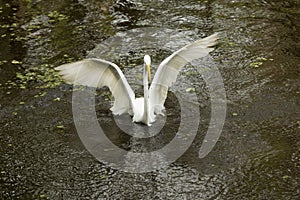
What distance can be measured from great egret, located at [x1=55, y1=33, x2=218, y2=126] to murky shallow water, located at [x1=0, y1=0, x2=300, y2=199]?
244 millimetres

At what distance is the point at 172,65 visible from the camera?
19.5ft

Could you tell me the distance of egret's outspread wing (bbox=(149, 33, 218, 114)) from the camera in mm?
5816

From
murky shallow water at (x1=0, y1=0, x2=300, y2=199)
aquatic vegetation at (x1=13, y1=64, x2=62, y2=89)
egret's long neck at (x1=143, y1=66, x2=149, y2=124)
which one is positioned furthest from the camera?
aquatic vegetation at (x1=13, y1=64, x2=62, y2=89)

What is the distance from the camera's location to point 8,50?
801 centimetres

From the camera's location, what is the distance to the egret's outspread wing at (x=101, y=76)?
19.3 ft

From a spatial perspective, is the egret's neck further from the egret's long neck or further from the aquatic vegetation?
the aquatic vegetation

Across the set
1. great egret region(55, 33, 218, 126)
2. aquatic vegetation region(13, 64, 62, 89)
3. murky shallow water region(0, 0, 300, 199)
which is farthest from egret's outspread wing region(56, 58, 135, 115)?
aquatic vegetation region(13, 64, 62, 89)

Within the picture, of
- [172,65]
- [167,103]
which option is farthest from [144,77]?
[167,103]

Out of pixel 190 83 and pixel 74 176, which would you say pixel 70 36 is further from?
pixel 74 176

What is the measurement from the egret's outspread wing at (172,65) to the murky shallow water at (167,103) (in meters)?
0.28

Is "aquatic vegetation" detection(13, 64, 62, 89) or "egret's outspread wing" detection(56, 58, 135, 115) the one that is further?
"aquatic vegetation" detection(13, 64, 62, 89)

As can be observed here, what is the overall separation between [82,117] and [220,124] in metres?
1.49

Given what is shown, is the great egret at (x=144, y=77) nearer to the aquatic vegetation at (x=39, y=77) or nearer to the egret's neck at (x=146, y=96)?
the egret's neck at (x=146, y=96)

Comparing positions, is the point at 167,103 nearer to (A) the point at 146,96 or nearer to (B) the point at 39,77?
(A) the point at 146,96
